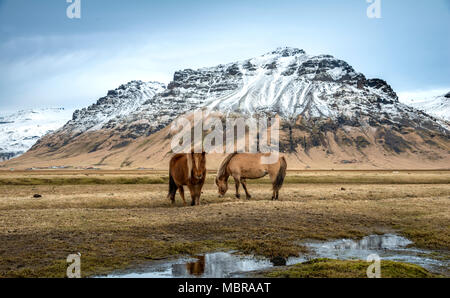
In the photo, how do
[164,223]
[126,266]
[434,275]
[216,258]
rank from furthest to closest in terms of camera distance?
[164,223] < [216,258] < [126,266] < [434,275]

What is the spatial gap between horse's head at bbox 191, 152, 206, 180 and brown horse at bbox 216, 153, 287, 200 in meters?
5.38

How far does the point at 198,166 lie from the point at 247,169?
636cm

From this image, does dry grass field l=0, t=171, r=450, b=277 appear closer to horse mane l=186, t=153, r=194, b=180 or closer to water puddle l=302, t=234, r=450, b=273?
water puddle l=302, t=234, r=450, b=273

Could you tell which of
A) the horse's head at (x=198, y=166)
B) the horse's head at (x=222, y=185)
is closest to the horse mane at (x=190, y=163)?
the horse's head at (x=198, y=166)

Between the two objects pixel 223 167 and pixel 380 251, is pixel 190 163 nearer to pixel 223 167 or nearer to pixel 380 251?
Result: pixel 223 167

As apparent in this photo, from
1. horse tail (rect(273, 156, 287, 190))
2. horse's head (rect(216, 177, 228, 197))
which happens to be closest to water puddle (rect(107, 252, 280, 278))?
horse tail (rect(273, 156, 287, 190))

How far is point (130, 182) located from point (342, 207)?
32.8 m

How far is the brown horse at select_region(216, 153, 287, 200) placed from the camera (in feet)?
88.6

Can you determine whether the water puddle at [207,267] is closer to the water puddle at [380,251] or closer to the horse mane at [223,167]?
the water puddle at [380,251]

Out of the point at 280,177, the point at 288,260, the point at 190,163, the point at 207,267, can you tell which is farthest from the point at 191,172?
the point at 207,267

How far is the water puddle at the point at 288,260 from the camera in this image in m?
9.35
